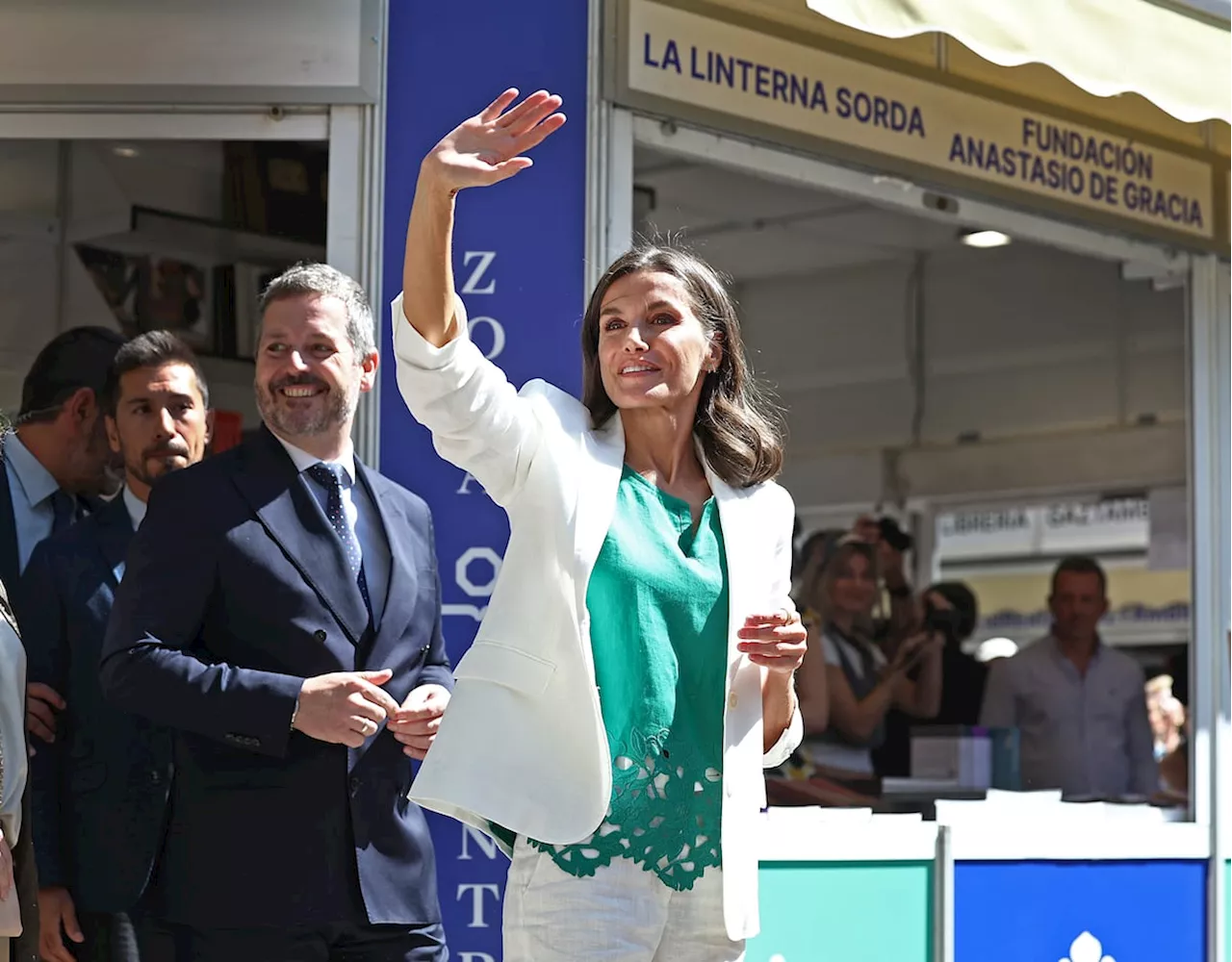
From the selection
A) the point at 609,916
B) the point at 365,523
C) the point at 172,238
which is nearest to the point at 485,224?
the point at 365,523

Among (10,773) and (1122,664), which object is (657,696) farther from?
(1122,664)

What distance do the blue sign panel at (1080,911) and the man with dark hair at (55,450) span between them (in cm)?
255

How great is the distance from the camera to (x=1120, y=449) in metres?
7.92

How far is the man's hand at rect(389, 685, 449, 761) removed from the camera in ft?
10.5

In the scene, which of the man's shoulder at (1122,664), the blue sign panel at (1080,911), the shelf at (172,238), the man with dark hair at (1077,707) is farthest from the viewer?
the man's shoulder at (1122,664)

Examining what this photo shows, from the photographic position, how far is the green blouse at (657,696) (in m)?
2.66

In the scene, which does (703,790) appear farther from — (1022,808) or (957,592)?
(957,592)

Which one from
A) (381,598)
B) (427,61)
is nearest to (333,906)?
(381,598)

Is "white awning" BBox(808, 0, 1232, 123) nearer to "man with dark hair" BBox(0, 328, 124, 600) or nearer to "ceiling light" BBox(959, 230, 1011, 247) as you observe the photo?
"man with dark hair" BBox(0, 328, 124, 600)

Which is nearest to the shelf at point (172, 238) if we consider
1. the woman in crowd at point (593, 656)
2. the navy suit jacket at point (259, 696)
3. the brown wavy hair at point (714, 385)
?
the navy suit jacket at point (259, 696)

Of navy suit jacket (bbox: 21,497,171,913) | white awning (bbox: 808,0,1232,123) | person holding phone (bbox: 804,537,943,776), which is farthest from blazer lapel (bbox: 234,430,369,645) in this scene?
person holding phone (bbox: 804,537,943,776)

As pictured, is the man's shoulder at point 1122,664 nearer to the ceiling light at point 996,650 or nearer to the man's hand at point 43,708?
the ceiling light at point 996,650

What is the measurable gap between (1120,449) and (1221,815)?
2496 mm

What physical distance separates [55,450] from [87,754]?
1.05m
